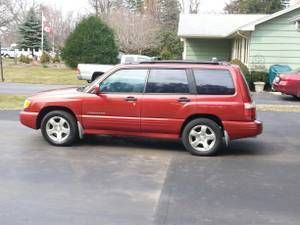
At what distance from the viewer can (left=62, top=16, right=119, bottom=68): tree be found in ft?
116

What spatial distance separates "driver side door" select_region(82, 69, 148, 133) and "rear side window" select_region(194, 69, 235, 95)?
97cm

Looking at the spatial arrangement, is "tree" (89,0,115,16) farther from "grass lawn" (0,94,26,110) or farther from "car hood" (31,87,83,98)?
"car hood" (31,87,83,98)

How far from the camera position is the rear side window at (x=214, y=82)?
29.2 ft

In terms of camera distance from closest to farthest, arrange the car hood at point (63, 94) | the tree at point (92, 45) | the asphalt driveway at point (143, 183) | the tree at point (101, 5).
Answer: the asphalt driveway at point (143, 183) < the car hood at point (63, 94) < the tree at point (92, 45) < the tree at point (101, 5)

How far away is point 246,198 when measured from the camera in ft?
20.7

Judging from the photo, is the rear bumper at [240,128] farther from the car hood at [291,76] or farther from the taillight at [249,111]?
the car hood at [291,76]

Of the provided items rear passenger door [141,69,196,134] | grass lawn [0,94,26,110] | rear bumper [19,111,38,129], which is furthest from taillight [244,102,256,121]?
grass lawn [0,94,26,110]

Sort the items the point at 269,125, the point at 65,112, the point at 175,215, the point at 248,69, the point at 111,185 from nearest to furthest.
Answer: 1. the point at 175,215
2. the point at 111,185
3. the point at 65,112
4. the point at 269,125
5. the point at 248,69

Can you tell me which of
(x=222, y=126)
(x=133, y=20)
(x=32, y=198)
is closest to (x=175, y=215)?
(x=32, y=198)

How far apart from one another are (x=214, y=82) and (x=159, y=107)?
1033 millimetres

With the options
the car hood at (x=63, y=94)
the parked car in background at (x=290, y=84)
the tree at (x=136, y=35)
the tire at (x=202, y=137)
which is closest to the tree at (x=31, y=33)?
the tree at (x=136, y=35)

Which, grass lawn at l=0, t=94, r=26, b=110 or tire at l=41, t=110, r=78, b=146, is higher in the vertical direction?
tire at l=41, t=110, r=78, b=146

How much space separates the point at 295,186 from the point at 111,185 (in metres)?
2.43

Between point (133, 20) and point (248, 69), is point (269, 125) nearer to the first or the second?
point (248, 69)
